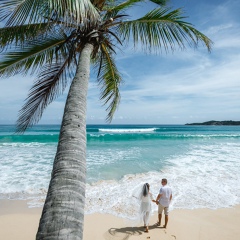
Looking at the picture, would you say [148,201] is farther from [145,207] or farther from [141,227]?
[141,227]

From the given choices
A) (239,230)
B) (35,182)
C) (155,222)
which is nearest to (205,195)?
(239,230)

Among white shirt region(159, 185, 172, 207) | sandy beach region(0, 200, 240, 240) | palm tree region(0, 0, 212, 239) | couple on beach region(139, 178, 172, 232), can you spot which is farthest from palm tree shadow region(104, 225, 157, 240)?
palm tree region(0, 0, 212, 239)

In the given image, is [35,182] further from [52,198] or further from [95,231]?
[52,198]

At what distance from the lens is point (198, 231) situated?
18.6 ft

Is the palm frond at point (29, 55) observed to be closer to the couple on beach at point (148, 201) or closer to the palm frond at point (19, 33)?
the palm frond at point (19, 33)

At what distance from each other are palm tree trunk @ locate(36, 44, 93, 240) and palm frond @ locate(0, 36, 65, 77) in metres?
2.72

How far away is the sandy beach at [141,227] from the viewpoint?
540 cm

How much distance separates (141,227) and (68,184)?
4594 millimetres

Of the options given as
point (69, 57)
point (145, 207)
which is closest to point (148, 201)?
point (145, 207)

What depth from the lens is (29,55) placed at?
5.03 metres

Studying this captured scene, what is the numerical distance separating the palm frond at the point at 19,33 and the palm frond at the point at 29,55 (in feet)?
1.32

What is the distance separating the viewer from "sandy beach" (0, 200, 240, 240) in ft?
17.7

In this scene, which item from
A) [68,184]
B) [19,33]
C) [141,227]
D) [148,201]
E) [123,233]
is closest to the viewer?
[68,184]

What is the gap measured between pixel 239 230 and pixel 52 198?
5.91 metres
